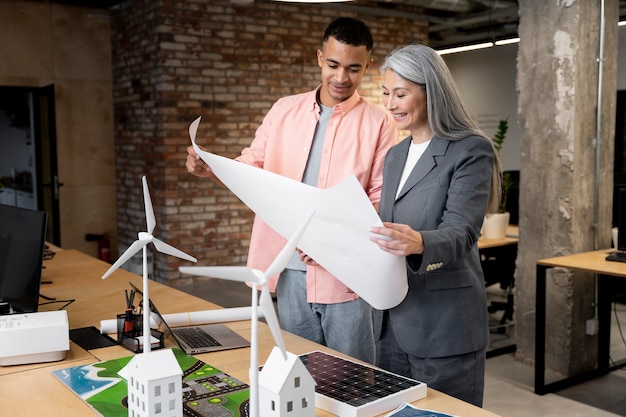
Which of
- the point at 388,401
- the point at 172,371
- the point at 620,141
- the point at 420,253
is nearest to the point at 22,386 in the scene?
the point at 172,371

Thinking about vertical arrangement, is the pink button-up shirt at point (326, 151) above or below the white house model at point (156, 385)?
above

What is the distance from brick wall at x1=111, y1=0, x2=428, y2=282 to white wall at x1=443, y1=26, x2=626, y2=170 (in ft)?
10.5

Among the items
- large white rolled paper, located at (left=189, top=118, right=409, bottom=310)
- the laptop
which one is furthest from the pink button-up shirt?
large white rolled paper, located at (left=189, top=118, right=409, bottom=310)

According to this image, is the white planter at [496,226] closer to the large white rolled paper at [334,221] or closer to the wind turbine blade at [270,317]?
the large white rolled paper at [334,221]

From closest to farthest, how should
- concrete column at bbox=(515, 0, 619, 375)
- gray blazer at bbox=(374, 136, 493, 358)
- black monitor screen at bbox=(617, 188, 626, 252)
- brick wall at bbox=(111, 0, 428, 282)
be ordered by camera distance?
gray blazer at bbox=(374, 136, 493, 358)
black monitor screen at bbox=(617, 188, 626, 252)
concrete column at bbox=(515, 0, 619, 375)
brick wall at bbox=(111, 0, 428, 282)

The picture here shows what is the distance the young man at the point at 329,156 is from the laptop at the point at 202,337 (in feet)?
0.95

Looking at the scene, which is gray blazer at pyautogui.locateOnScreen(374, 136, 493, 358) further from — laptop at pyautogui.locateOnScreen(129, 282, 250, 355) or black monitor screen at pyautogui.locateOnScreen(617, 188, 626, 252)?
black monitor screen at pyautogui.locateOnScreen(617, 188, 626, 252)

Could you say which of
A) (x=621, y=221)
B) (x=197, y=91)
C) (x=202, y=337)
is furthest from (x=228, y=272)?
(x=197, y=91)

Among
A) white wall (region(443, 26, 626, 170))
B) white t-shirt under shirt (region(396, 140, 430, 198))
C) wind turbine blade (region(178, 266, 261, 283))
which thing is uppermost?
white wall (region(443, 26, 626, 170))

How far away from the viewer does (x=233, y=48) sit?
24.1 ft

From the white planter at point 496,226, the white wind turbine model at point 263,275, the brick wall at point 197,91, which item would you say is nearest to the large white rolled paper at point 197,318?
the white wind turbine model at point 263,275

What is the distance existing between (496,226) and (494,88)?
5.15 meters

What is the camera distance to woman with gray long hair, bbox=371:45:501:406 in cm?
189

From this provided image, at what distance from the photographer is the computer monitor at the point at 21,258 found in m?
2.26
